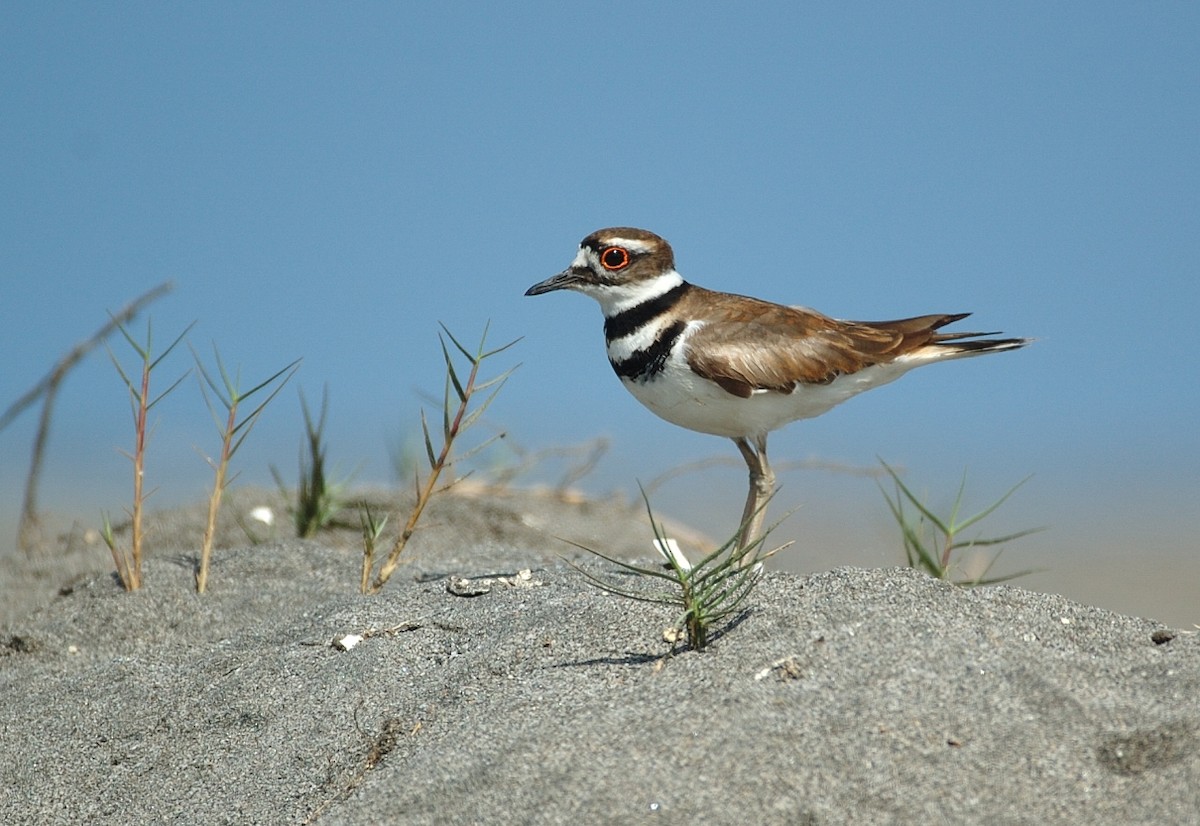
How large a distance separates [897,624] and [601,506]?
4.81 metres

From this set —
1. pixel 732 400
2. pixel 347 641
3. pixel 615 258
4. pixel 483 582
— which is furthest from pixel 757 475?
pixel 347 641

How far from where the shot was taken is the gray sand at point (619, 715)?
2432mm

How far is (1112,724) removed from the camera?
8.45ft

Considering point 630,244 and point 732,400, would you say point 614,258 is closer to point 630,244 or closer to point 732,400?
point 630,244

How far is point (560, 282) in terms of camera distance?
4.54m

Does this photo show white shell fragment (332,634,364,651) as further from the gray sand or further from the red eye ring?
the red eye ring

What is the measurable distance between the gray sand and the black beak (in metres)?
1.12

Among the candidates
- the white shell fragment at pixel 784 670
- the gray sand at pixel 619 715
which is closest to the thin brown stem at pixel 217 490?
the gray sand at pixel 619 715

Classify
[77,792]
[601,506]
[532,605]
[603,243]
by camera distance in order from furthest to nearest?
[601,506]
[603,243]
[532,605]
[77,792]

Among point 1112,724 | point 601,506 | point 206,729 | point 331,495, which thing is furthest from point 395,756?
point 601,506


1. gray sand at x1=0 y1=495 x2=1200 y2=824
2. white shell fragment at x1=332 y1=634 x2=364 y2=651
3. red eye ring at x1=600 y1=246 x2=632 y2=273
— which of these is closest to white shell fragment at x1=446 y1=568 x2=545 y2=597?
gray sand at x1=0 y1=495 x2=1200 y2=824

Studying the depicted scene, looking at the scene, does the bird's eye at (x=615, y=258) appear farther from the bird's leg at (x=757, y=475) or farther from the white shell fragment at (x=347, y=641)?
the white shell fragment at (x=347, y=641)

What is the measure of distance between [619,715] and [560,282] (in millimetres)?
2212

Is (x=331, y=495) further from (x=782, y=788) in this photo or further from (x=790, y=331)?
(x=782, y=788)
